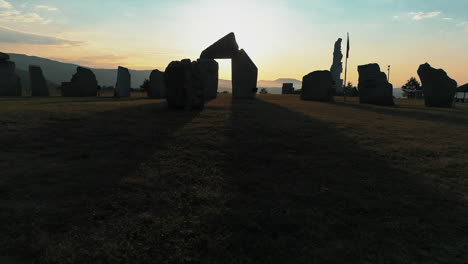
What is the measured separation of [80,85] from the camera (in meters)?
17.4

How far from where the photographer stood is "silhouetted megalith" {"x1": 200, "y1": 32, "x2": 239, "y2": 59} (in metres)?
18.5

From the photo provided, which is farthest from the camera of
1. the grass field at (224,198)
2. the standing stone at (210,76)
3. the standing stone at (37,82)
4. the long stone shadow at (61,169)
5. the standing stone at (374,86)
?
the standing stone at (37,82)

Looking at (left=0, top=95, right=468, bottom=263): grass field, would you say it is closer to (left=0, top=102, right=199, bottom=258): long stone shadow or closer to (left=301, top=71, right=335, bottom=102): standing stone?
(left=0, top=102, right=199, bottom=258): long stone shadow

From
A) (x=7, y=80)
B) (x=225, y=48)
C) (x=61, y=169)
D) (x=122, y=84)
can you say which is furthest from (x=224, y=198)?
(x=7, y=80)

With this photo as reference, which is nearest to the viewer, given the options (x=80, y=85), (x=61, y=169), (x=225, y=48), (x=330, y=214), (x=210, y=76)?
(x=330, y=214)

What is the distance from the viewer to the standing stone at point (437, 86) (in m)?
14.8

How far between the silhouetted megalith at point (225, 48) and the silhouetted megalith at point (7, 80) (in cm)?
1101

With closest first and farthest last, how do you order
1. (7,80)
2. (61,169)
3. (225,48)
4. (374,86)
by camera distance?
(61,169) < (374,86) < (7,80) < (225,48)

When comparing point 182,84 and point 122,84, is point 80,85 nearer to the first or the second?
point 122,84

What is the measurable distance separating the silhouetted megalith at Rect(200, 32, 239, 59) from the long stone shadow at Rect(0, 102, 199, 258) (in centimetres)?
1317

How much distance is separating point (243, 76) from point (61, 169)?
14285mm

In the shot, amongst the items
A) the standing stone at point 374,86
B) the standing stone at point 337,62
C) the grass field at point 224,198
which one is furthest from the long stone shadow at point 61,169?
the standing stone at point 337,62

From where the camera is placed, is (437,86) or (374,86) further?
(374,86)

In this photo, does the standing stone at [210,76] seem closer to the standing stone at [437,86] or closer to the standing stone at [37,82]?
the standing stone at [37,82]
